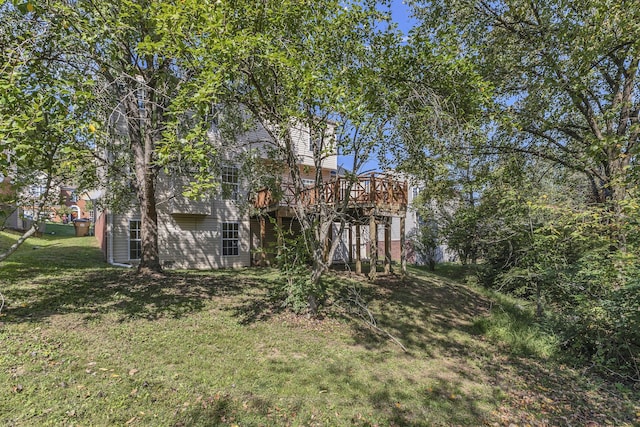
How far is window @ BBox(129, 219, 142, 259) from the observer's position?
12.6m

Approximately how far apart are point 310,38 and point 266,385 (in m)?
5.63

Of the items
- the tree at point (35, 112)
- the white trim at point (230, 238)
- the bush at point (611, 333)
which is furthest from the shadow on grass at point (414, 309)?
the white trim at point (230, 238)

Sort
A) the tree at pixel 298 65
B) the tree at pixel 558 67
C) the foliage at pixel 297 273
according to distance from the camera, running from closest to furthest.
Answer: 1. the tree at pixel 298 65
2. the tree at pixel 558 67
3. the foliage at pixel 297 273

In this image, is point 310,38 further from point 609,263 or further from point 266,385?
point 609,263

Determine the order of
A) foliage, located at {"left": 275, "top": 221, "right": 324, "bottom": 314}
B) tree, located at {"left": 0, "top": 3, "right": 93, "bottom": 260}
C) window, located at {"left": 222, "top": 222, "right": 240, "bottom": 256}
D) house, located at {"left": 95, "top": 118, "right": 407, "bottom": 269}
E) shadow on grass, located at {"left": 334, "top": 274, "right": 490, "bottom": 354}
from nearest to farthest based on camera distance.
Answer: tree, located at {"left": 0, "top": 3, "right": 93, "bottom": 260} → shadow on grass, located at {"left": 334, "top": 274, "right": 490, "bottom": 354} → foliage, located at {"left": 275, "top": 221, "right": 324, "bottom": 314} → house, located at {"left": 95, "top": 118, "right": 407, "bottom": 269} → window, located at {"left": 222, "top": 222, "right": 240, "bottom": 256}

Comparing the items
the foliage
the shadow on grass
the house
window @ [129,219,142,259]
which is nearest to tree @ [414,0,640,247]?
the shadow on grass

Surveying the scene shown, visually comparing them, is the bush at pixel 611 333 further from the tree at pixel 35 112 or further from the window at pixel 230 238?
the window at pixel 230 238

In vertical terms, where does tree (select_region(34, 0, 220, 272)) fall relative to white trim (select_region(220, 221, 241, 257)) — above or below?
above

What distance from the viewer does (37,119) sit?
3.67m

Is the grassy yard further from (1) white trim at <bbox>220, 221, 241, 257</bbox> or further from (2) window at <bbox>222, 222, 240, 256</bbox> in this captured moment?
(2) window at <bbox>222, 222, 240, 256</bbox>

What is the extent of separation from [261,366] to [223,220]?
35.1 ft

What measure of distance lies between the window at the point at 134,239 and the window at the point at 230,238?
11.0 feet

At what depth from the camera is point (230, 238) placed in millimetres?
14914

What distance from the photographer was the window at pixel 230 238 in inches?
581
